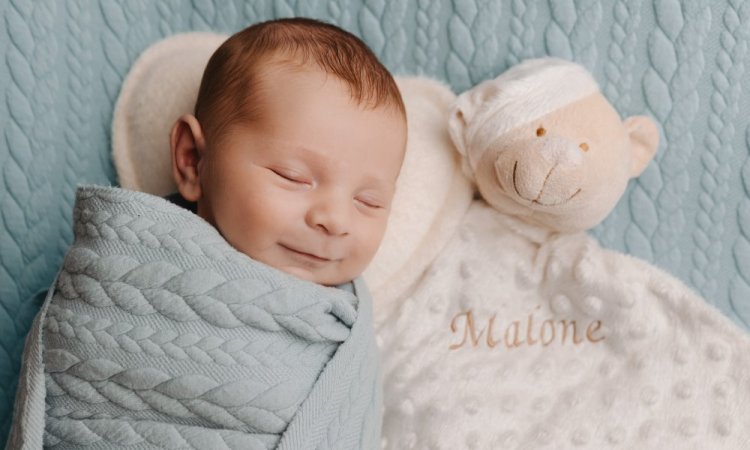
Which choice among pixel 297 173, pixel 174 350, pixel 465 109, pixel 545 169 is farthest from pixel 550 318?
pixel 174 350

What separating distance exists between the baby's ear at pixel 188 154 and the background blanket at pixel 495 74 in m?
0.25

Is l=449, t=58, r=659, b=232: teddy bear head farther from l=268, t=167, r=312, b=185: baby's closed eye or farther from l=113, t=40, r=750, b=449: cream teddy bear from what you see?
l=268, t=167, r=312, b=185: baby's closed eye

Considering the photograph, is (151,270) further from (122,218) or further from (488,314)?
(488,314)

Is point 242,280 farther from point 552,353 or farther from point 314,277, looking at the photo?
point 552,353

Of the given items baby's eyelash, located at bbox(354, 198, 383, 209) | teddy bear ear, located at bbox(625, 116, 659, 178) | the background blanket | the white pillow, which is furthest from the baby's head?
teddy bear ear, located at bbox(625, 116, 659, 178)

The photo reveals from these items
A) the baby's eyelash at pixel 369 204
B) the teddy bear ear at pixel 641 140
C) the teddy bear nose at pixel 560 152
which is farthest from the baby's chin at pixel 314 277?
the teddy bear ear at pixel 641 140

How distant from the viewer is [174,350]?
93cm

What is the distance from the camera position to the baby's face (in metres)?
1.02

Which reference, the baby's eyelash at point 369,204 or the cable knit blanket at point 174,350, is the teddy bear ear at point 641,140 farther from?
the cable knit blanket at point 174,350

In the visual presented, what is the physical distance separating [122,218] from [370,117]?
0.35 m

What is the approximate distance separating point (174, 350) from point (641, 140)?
30.1 inches

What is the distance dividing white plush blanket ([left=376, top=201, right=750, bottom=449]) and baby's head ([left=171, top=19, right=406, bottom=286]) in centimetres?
21

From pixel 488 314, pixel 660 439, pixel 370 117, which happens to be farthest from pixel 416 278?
pixel 660 439

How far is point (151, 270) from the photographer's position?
95 centimetres
